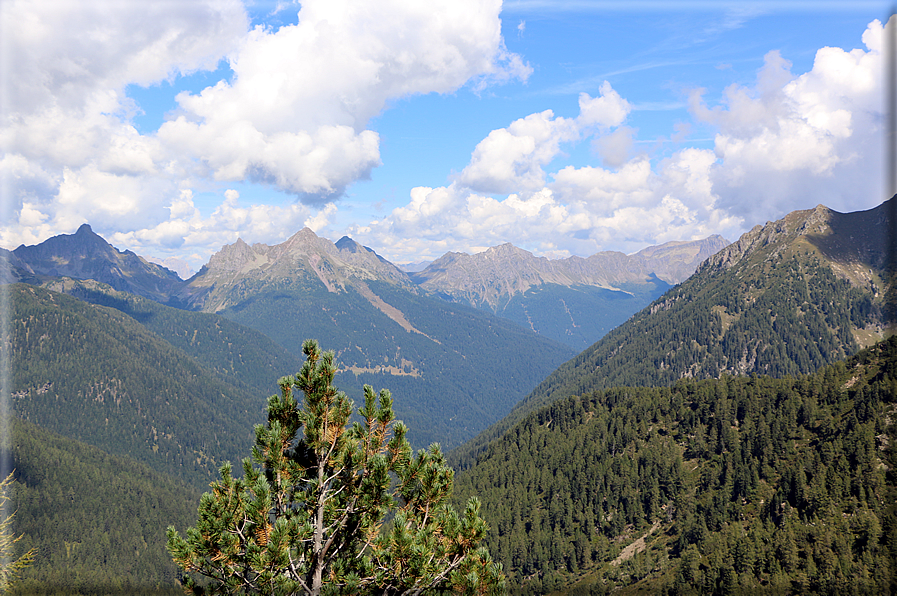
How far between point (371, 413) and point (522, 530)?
634 feet

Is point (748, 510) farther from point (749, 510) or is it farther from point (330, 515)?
point (330, 515)

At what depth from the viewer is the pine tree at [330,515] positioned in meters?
17.4

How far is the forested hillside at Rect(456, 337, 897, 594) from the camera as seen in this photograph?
121 m

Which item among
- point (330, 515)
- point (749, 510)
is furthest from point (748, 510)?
point (330, 515)

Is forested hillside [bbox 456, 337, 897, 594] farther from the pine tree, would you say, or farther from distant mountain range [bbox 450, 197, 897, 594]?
the pine tree

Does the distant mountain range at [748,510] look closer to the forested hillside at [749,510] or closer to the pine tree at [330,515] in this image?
the forested hillside at [749,510]

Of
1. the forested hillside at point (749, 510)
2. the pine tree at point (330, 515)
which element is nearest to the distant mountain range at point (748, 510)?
the forested hillside at point (749, 510)

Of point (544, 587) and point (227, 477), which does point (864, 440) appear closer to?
point (544, 587)

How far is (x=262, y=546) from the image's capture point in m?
17.6

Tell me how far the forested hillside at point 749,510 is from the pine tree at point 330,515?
134 m

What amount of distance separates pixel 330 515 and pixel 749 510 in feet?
587

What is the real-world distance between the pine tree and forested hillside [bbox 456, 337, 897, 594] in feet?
440

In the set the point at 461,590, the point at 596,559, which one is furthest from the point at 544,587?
the point at 461,590

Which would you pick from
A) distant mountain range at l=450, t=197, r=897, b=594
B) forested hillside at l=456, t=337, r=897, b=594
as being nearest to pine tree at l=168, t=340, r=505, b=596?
distant mountain range at l=450, t=197, r=897, b=594
